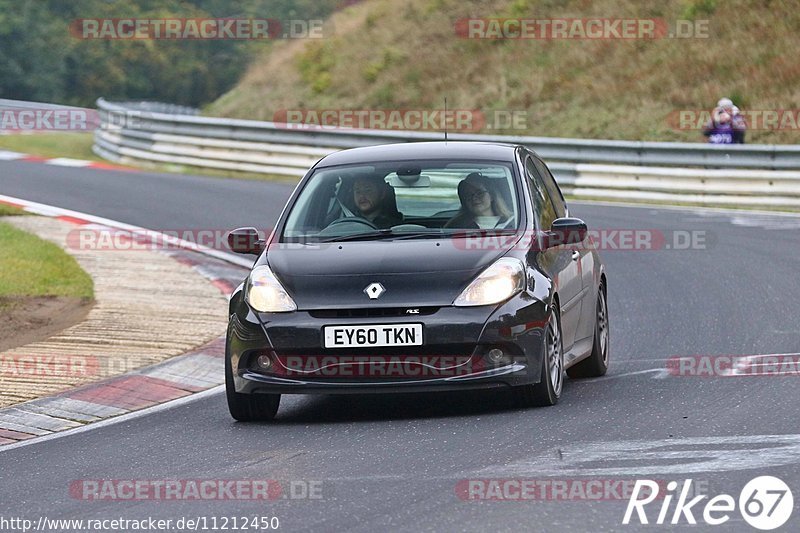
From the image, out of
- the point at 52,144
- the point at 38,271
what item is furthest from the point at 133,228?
the point at 52,144

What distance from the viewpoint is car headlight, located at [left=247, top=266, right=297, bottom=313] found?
8453mm

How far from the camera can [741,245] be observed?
18.1 meters

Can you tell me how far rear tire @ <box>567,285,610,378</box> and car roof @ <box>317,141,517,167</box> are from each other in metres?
1.32

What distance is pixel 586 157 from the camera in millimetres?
25031

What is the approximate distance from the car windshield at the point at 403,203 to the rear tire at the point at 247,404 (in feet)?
3.24

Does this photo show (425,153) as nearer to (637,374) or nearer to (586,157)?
(637,374)

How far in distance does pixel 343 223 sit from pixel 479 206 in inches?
32.1

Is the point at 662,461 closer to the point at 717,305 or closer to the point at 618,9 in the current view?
the point at 717,305

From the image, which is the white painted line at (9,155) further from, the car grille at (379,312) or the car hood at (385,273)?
the car grille at (379,312)

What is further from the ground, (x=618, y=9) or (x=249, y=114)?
(x=618, y=9)

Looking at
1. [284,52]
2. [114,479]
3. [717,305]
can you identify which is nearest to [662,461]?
[114,479]

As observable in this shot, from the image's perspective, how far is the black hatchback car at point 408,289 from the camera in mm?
8258

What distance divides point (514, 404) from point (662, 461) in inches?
76.0

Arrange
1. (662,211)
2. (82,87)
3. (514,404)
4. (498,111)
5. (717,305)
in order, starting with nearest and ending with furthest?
(514,404) → (717,305) → (662,211) → (498,111) → (82,87)
